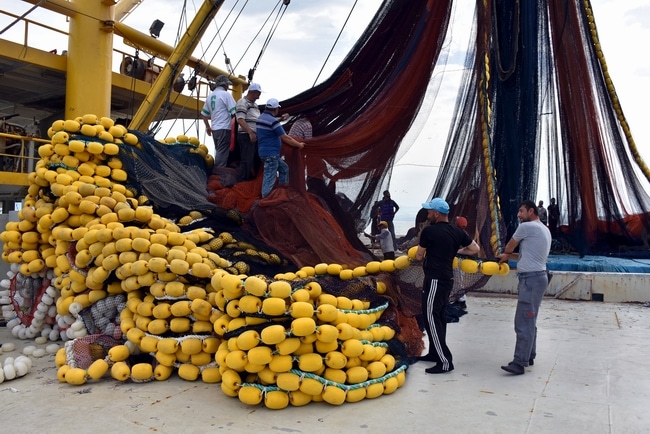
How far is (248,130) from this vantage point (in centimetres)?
718

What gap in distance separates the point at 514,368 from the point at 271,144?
371 centimetres

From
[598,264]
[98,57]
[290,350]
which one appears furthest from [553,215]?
[98,57]

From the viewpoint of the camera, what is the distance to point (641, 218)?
8.91m

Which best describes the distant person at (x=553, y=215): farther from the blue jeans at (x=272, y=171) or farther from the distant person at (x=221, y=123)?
the distant person at (x=221, y=123)

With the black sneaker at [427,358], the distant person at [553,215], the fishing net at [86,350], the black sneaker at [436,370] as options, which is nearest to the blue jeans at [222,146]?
the fishing net at [86,350]

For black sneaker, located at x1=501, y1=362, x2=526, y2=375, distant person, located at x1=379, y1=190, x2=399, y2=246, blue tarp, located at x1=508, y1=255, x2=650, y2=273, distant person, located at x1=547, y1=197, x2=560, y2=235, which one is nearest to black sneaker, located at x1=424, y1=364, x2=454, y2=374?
black sneaker, located at x1=501, y1=362, x2=526, y2=375

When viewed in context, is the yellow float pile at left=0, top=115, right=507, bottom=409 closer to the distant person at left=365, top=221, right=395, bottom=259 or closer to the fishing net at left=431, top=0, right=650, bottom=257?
the distant person at left=365, top=221, right=395, bottom=259

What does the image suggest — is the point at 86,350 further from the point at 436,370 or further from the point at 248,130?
the point at 248,130

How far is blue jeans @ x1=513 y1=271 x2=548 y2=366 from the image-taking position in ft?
15.2

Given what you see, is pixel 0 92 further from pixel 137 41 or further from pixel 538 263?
pixel 538 263

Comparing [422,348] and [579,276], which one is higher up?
[579,276]

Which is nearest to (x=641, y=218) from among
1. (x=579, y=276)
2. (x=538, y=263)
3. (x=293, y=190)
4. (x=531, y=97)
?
(x=579, y=276)

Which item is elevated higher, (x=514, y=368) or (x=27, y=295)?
(x=27, y=295)

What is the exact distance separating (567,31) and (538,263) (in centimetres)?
465
